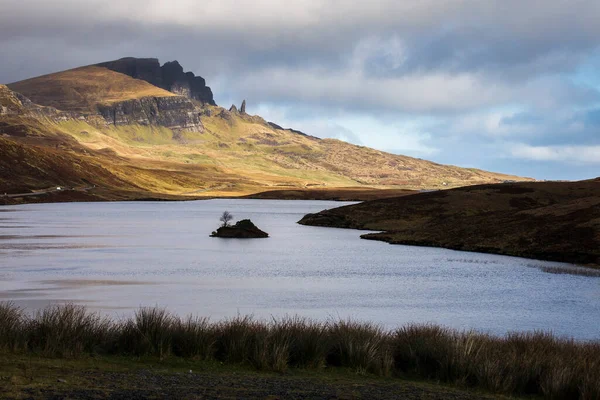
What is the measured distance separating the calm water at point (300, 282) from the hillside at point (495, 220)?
14.7 ft

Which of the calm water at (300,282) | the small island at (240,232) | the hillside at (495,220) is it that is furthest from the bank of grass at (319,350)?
the small island at (240,232)

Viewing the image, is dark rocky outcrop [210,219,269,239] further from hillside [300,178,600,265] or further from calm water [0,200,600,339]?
hillside [300,178,600,265]

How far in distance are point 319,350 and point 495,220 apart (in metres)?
69.5

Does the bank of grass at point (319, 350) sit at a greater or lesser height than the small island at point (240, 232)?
lesser

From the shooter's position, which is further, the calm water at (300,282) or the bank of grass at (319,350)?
the calm water at (300,282)

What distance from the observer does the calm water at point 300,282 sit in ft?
121

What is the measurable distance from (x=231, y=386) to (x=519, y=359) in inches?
319

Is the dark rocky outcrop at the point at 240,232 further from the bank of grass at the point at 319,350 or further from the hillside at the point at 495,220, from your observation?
the bank of grass at the point at 319,350

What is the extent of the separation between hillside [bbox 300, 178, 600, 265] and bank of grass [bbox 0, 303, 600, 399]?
151 ft

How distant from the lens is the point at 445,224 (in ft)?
301

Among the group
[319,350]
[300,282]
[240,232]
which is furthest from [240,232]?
[319,350]

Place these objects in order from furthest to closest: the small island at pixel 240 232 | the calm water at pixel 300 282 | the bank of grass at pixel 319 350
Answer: the small island at pixel 240 232 → the calm water at pixel 300 282 → the bank of grass at pixel 319 350

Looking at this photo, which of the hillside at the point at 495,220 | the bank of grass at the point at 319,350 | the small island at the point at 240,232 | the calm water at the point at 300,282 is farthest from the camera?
the small island at the point at 240,232

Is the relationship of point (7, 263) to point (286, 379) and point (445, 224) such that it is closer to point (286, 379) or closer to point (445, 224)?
point (286, 379)
